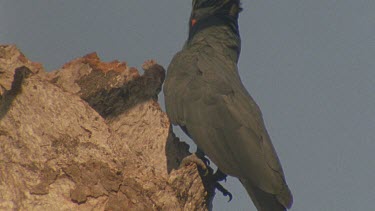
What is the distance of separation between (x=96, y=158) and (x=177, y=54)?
1999mm

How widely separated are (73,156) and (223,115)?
1510mm

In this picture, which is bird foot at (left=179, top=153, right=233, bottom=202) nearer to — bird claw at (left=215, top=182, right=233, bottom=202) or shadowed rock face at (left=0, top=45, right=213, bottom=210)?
bird claw at (left=215, top=182, right=233, bottom=202)

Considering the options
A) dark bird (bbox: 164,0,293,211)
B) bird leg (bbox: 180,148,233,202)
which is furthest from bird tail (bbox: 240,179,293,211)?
bird leg (bbox: 180,148,233,202)

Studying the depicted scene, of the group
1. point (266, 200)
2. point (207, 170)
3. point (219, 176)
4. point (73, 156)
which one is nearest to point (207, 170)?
point (207, 170)

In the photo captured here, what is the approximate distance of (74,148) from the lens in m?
3.95

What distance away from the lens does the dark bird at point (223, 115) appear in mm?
4594

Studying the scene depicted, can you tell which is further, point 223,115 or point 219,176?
point 223,115

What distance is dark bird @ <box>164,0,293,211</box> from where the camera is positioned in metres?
4.59

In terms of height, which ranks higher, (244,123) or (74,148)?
(244,123)

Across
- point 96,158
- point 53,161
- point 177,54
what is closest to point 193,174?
point 96,158

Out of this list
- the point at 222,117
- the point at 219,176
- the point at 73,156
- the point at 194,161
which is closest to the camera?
the point at 73,156

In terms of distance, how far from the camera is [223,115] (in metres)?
5.01

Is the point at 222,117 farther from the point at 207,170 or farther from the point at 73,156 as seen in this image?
the point at 73,156

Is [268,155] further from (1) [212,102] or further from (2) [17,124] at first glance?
(2) [17,124]
